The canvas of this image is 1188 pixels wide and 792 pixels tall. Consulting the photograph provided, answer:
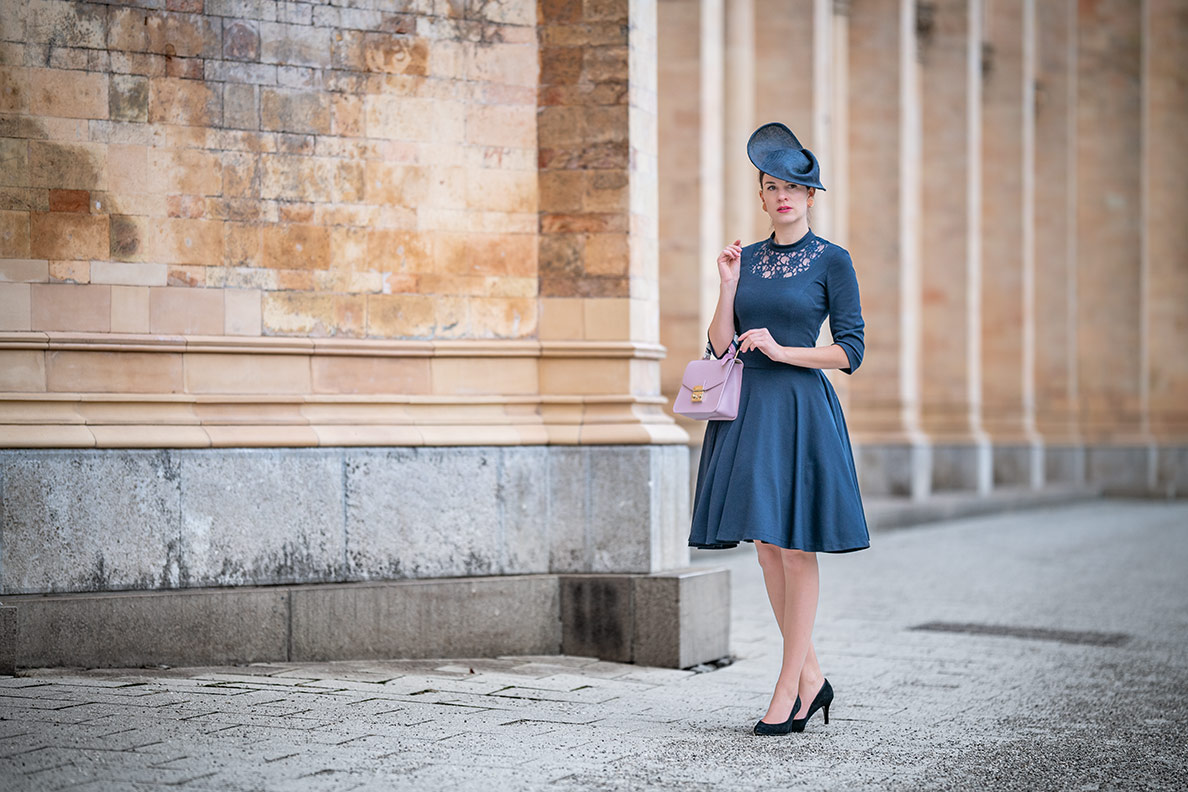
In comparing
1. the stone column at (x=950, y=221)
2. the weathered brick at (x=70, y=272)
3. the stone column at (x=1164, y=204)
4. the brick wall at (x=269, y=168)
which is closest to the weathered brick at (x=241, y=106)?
the brick wall at (x=269, y=168)

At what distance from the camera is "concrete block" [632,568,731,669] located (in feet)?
24.8

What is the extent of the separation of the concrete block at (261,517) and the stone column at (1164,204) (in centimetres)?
2454

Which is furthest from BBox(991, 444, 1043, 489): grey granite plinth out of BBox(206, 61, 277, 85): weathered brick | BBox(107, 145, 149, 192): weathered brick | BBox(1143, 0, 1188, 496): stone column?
BBox(107, 145, 149, 192): weathered brick

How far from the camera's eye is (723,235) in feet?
62.4

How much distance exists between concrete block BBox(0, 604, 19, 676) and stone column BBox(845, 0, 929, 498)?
53.2 ft

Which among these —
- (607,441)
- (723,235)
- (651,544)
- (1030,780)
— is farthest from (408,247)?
(723,235)

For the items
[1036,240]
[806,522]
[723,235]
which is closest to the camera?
[806,522]

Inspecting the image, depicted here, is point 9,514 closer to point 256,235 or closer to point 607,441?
point 256,235

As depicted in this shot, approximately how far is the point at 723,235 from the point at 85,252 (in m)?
12.5

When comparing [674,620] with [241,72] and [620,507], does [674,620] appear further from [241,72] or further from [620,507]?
[241,72]

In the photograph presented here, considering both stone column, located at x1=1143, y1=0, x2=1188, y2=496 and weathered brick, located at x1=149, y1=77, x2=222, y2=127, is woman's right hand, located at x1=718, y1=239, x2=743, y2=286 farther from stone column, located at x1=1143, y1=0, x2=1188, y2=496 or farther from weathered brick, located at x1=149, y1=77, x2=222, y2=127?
stone column, located at x1=1143, y1=0, x2=1188, y2=496

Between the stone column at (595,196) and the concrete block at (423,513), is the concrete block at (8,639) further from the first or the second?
the stone column at (595,196)

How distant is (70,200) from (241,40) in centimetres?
109

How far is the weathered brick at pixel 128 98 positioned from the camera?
7.23 meters
